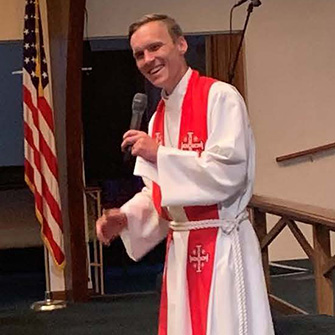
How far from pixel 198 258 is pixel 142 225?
236 mm

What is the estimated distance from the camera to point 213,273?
89.4 inches

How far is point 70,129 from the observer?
5.27 metres

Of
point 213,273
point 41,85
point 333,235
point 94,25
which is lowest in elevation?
point 333,235

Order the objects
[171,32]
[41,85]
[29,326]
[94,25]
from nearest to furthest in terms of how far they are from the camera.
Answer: [171,32] → [29,326] → [41,85] → [94,25]

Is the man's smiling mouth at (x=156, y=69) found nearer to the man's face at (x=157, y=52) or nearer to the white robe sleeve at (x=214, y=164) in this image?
the man's face at (x=157, y=52)

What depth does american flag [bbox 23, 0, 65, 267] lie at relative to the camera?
17.9 feet

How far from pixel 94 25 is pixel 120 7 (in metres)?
0.25

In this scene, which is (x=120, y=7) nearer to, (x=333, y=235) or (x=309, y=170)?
(x=309, y=170)

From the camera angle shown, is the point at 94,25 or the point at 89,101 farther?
the point at 89,101

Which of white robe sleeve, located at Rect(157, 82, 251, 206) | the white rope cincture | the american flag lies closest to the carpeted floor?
the american flag

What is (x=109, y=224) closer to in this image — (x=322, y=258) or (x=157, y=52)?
(x=157, y=52)

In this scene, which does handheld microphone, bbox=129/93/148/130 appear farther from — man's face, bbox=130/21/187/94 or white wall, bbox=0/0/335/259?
white wall, bbox=0/0/335/259

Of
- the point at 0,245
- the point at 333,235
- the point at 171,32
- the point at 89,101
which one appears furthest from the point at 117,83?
the point at 171,32

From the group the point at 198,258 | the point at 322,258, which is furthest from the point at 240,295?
the point at 322,258
